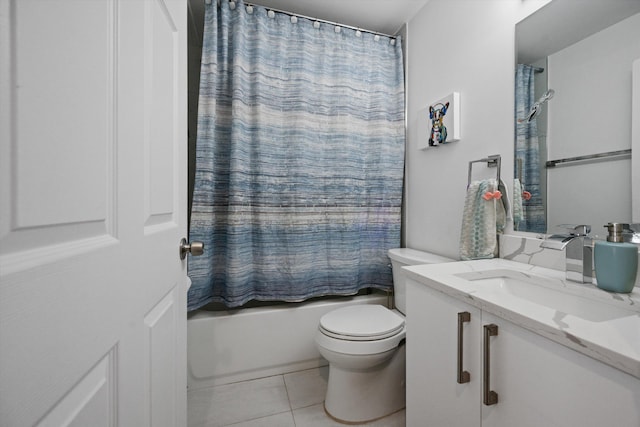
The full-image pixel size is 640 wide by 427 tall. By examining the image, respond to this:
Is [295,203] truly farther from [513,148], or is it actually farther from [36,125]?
[36,125]

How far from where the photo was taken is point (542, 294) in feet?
3.07

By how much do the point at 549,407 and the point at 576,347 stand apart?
17 cm

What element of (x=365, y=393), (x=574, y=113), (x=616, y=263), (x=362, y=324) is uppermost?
(x=574, y=113)

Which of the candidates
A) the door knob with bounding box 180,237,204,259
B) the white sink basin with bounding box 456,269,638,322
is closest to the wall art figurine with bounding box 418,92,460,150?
the white sink basin with bounding box 456,269,638,322

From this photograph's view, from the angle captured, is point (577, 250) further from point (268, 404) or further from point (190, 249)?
point (268, 404)

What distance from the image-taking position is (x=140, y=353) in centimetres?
57

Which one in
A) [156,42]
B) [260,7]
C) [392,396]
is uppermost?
[260,7]

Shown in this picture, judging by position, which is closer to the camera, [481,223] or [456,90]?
[481,223]

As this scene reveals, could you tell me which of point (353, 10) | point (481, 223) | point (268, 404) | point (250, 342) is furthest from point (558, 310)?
point (353, 10)

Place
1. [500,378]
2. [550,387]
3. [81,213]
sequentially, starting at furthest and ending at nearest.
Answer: [500,378] < [550,387] < [81,213]

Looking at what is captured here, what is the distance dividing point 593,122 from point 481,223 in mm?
516

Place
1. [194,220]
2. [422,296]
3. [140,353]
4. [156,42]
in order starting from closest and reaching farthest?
[140,353], [156,42], [422,296], [194,220]

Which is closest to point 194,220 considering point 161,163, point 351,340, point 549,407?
point 161,163

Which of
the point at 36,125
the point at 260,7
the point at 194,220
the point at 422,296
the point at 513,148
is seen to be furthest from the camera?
the point at 260,7
